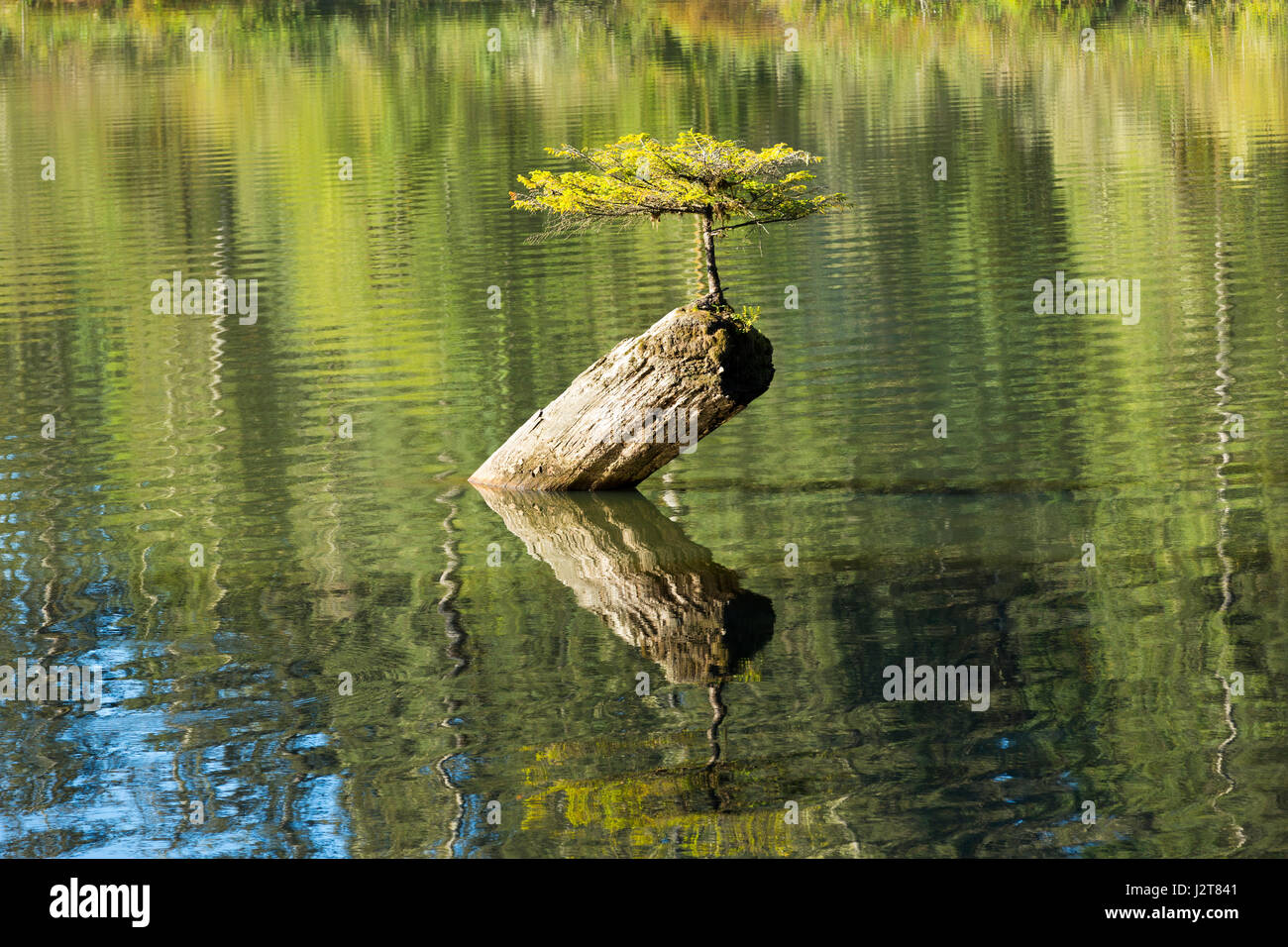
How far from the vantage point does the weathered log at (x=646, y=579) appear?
15.1 metres

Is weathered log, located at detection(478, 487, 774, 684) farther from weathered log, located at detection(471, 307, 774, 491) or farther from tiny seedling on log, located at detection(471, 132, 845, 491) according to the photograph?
tiny seedling on log, located at detection(471, 132, 845, 491)

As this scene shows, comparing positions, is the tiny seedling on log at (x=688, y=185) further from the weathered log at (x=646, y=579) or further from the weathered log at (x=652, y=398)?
the weathered log at (x=646, y=579)

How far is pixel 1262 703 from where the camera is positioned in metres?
13.3

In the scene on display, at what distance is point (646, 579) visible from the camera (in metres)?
17.3

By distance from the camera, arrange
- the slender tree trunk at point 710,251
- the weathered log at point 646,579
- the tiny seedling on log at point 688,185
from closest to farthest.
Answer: the weathered log at point 646,579, the tiny seedling on log at point 688,185, the slender tree trunk at point 710,251

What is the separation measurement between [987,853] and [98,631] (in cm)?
916

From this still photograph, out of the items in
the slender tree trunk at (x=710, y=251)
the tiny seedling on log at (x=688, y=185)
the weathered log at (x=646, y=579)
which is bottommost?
the weathered log at (x=646, y=579)

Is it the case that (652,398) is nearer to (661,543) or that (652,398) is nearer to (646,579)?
(661,543)

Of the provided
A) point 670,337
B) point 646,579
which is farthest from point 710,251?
point 646,579

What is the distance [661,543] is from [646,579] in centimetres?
123

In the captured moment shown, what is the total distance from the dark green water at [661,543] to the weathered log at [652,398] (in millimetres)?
685

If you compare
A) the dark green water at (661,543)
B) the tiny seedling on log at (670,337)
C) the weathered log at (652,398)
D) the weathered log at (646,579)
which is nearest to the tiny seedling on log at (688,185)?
the tiny seedling on log at (670,337)

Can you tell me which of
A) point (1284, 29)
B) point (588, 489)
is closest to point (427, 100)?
point (1284, 29)
